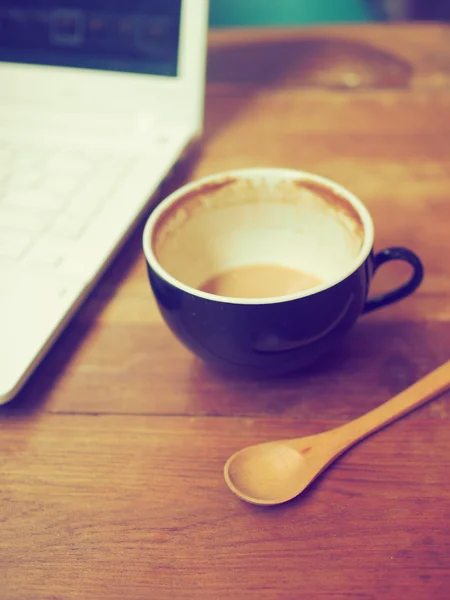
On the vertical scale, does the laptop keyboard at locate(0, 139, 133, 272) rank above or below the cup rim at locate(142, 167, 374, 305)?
below

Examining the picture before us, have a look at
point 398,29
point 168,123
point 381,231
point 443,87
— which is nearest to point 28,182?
point 168,123

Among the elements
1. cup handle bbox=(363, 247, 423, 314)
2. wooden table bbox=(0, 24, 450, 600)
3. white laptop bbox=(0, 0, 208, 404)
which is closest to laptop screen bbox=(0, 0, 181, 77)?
white laptop bbox=(0, 0, 208, 404)

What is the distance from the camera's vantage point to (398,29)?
0.80m

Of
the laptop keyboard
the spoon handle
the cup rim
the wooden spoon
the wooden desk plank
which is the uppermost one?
the cup rim

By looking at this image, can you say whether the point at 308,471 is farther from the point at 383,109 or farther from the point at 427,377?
the point at 383,109

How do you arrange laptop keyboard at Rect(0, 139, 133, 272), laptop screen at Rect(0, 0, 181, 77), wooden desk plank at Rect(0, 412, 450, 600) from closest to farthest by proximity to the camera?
wooden desk plank at Rect(0, 412, 450, 600) < laptop keyboard at Rect(0, 139, 133, 272) < laptop screen at Rect(0, 0, 181, 77)

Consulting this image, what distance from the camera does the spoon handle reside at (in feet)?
1.01

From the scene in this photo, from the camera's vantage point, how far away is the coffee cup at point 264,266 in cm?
29

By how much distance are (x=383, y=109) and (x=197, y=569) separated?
0.54m

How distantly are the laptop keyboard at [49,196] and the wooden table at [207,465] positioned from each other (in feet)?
0.14

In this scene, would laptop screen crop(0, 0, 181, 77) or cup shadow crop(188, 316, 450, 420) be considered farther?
laptop screen crop(0, 0, 181, 77)

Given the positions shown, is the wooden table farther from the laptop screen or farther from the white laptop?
the laptop screen

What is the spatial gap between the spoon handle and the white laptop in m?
0.21

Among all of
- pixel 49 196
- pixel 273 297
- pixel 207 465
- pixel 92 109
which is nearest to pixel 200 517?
pixel 207 465
